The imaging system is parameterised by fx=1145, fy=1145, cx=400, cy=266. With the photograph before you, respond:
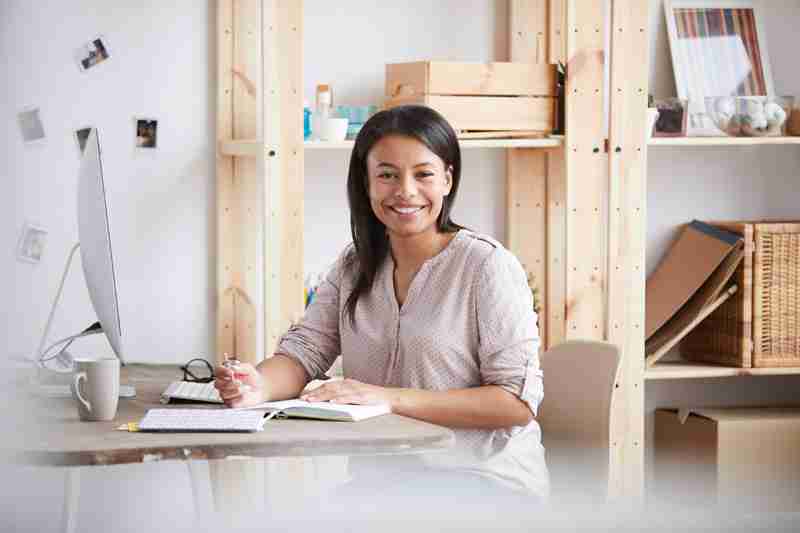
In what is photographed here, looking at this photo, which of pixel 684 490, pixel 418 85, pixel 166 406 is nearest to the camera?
pixel 166 406

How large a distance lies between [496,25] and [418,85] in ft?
1.73

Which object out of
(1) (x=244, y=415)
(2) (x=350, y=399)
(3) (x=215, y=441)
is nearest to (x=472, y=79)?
(2) (x=350, y=399)

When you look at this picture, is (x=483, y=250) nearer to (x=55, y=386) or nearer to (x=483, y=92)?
(x=55, y=386)

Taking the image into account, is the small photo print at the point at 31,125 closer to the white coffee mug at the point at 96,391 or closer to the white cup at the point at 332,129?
the white cup at the point at 332,129

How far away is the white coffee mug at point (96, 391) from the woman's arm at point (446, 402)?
0.30 m

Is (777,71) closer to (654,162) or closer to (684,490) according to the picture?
(654,162)

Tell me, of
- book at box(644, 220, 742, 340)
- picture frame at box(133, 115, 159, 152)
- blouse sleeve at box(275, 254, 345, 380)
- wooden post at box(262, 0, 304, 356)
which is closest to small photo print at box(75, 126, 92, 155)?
picture frame at box(133, 115, 159, 152)

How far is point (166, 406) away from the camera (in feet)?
6.18

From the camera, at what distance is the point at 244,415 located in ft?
5.54

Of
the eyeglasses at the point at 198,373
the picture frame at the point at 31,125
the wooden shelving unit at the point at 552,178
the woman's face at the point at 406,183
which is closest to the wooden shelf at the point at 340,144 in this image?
the wooden shelving unit at the point at 552,178

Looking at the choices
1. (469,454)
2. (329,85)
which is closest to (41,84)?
(329,85)

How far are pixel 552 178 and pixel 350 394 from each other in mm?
1833

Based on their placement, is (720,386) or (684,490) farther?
(720,386)

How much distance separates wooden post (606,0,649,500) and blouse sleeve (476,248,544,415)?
1.23m
